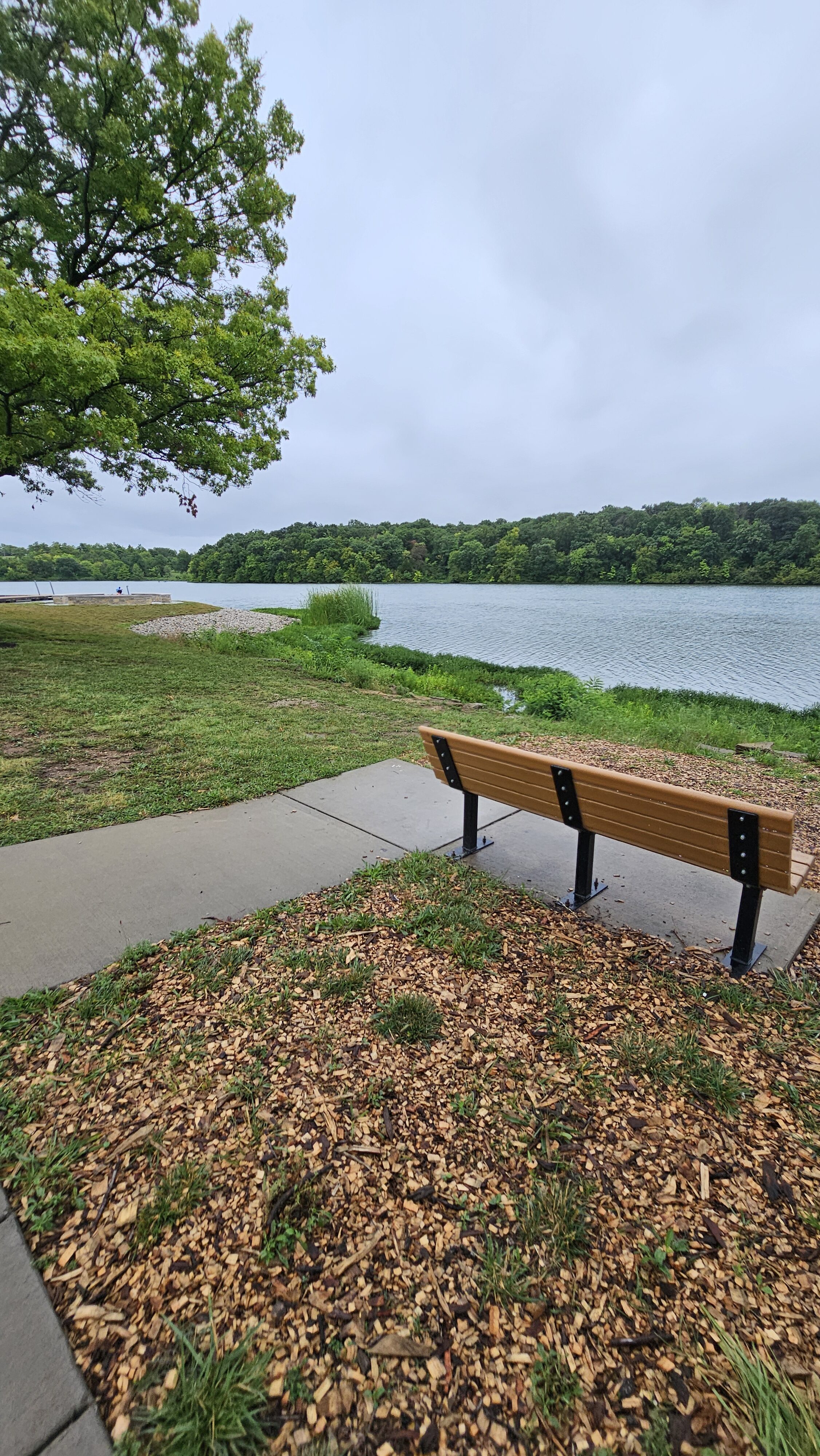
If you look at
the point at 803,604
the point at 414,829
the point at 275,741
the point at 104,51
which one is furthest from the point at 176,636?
the point at 803,604

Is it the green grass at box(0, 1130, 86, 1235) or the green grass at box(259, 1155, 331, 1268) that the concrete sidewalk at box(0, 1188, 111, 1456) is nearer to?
the green grass at box(0, 1130, 86, 1235)

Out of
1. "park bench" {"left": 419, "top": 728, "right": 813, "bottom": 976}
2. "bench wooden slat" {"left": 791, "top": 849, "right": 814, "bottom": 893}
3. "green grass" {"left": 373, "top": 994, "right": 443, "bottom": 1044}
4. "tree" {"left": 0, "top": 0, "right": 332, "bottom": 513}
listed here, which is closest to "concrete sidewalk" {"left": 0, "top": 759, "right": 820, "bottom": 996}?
"park bench" {"left": 419, "top": 728, "right": 813, "bottom": 976}

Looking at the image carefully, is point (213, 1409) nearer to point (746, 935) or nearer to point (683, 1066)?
point (683, 1066)

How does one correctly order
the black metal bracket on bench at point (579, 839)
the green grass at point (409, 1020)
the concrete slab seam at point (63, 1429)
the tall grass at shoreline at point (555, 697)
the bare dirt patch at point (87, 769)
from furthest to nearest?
1. the tall grass at shoreline at point (555, 697)
2. the bare dirt patch at point (87, 769)
3. the black metal bracket on bench at point (579, 839)
4. the green grass at point (409, 1020)
5. the concrete slab seam at point (63, 1429)

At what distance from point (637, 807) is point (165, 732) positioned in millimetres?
5607

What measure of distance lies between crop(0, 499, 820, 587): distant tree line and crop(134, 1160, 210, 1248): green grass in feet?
173

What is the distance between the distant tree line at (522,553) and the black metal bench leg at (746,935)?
51.9m

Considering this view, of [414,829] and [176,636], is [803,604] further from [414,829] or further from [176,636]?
[414,829]

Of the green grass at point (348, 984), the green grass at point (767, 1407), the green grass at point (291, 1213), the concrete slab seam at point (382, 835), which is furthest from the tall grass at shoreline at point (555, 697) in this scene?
the green grass at point (291, 1213)

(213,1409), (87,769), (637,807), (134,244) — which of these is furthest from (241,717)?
(134,244)

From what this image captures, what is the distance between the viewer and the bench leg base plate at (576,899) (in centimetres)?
320

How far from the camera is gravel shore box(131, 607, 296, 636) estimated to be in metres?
21.2

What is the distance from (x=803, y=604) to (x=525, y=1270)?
43713mm

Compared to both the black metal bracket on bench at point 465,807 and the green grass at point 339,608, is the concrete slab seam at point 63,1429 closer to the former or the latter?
the black metal bracket on bench at point 465,807
